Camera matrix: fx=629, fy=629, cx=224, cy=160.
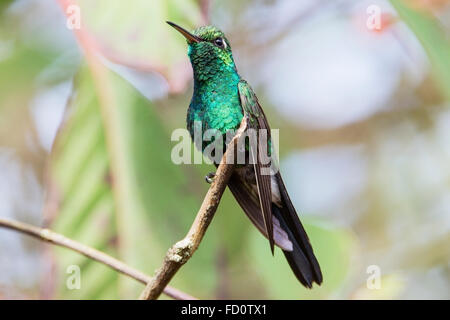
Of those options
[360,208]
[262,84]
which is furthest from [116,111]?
[360,208]

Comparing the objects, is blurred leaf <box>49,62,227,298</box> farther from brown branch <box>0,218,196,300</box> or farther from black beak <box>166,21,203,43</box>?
brown branch <box>0,218,196,300</box>

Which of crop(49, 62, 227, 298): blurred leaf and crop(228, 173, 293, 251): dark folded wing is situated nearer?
crop(228, 173, 293, 251): dark folded wing

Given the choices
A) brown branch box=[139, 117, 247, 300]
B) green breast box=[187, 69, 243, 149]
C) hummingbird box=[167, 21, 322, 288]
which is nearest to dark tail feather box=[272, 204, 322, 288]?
hummingbird box=[167, 21, 322, 288]

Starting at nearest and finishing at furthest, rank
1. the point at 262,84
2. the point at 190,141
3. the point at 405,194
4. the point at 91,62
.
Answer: the point at 91,62, the point at 190,141, the point at 262,84, the point at 405,194

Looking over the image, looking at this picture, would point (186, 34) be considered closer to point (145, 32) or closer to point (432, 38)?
point (145, 32)

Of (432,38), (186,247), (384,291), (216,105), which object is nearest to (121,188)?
(216,105)

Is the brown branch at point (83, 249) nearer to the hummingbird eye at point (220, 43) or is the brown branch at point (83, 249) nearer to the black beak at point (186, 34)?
the black beak at point (186, 34)

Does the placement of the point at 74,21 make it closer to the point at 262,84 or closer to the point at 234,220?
the point at 234,220

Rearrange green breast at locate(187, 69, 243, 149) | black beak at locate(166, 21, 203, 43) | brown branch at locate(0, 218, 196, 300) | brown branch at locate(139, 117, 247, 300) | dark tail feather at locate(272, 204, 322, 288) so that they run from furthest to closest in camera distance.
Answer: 1. green breast at locate(187, 69, 243, 149)
2. dark tail feather at locate(272, 204, 322, 288)
3. black beak at locate(166, 21, 203, 43)
4. brown branch at locate(0, 218, 196, 300)
5. brown branch at locate(139, 117, 247, 300)
